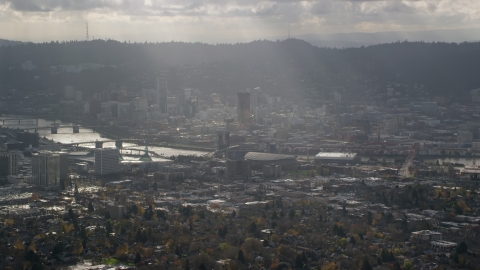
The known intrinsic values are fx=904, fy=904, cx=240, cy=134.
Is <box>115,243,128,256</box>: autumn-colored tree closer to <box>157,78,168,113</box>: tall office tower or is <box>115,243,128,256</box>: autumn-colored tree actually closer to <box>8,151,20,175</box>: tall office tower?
<box>8,151,20,175</box>: tall office tower

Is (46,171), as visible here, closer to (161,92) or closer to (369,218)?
(369,218)

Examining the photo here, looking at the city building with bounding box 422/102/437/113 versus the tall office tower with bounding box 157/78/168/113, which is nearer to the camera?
the city building with bounding box 422/102/437/113

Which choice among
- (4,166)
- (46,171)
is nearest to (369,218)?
(46,171)

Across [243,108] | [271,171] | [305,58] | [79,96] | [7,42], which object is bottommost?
[271,171]

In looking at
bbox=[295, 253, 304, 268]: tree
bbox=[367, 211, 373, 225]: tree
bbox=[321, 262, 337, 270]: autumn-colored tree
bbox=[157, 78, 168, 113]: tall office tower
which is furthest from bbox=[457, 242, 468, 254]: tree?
bbox=[157, 78, 168, 113]: tall office tower

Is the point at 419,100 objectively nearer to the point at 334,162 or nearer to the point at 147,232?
the point at 334,162

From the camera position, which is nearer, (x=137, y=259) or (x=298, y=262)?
(x=298, y=262)
